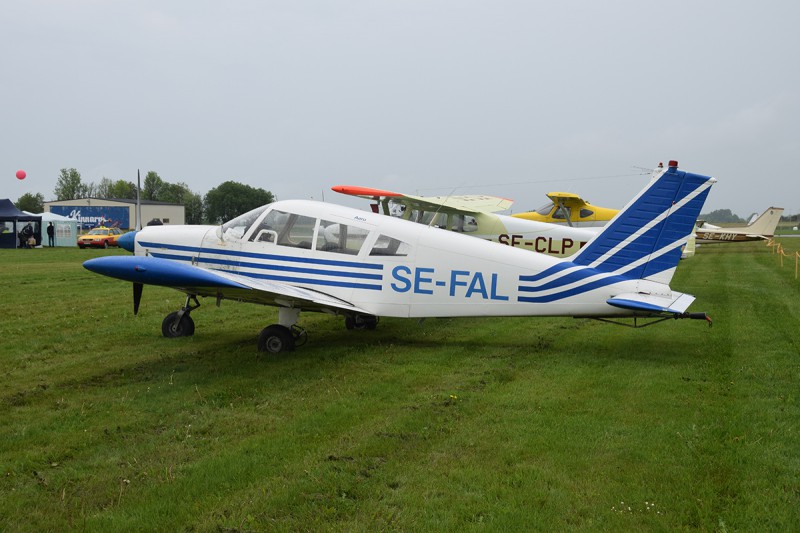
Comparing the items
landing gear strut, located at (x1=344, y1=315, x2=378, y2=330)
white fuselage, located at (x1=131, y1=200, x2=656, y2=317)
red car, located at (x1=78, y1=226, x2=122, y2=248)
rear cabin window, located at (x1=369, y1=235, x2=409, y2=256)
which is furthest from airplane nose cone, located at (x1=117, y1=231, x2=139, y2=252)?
red car, located at (x1=78, y1=226, x2=122, y2=248)

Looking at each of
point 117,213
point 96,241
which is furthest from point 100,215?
point 96,241

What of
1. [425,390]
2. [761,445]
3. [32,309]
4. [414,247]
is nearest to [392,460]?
[425,390]

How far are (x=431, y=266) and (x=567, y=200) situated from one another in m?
13.7

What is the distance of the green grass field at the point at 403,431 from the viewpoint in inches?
146

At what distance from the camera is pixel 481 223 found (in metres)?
13.9

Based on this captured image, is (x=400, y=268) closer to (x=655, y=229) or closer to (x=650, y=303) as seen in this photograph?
(x=650, y=303)

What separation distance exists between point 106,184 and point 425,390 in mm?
139373

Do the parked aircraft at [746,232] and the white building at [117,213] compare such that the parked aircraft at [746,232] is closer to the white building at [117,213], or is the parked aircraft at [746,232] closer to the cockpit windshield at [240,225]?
the cockpit windshield at [240,225]

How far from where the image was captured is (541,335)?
945 centimetres

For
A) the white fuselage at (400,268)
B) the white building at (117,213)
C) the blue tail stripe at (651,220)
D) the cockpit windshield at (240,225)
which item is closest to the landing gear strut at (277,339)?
the white fuselage at (400,268)

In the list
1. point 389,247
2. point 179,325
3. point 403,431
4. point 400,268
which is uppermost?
point 389,247

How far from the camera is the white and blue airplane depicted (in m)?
7.83

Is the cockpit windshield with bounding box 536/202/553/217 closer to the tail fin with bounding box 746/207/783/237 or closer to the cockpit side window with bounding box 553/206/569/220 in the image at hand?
the cockpit side window with bounding box 553/206/569/220

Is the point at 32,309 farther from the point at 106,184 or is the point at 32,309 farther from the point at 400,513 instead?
the point at 106,184
